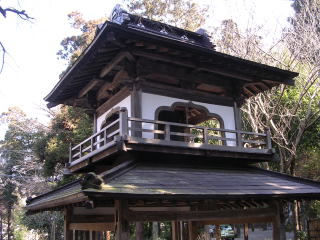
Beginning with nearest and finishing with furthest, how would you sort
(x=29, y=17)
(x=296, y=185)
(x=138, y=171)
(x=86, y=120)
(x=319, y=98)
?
(x=29, y=17), (x=138, y=171), (x=296, y=185), (x=319, y=98), (x=86, y=120)

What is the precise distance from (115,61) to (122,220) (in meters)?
4.09

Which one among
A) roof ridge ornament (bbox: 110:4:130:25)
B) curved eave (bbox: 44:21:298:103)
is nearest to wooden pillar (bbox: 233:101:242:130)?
curved eave (bbox: 44:21:298:103)

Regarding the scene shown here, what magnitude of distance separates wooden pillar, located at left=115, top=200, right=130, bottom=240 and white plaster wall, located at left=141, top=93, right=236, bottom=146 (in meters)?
2.52

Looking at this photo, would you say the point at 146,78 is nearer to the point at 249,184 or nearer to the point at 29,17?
the point at 249,184

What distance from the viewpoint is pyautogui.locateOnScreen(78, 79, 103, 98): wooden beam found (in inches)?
399

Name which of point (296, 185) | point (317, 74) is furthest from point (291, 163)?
point (296, 185)

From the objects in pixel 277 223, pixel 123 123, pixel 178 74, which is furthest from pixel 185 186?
pixel 178 74

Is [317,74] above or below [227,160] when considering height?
above

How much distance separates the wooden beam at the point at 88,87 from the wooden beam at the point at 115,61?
1.83ft

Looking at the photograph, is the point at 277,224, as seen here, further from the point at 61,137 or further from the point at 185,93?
the point at 61,137

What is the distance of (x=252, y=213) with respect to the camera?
8.41m

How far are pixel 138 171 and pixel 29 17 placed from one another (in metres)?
4.37

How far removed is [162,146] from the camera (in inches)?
328

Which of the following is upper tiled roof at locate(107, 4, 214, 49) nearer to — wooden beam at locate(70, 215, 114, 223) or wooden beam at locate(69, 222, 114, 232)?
wooden beam at locate(70, 215, 114, 223)
